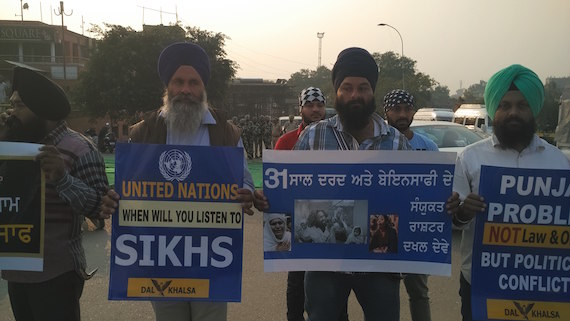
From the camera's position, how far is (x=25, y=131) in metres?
2.45

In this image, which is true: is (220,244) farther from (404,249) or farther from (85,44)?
(85,44)

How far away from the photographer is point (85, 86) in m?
29.0

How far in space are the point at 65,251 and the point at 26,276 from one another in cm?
23

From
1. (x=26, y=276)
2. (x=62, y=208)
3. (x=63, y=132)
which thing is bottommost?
(x=26, y=276)

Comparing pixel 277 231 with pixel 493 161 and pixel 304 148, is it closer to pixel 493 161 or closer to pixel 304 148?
pixel 304 148

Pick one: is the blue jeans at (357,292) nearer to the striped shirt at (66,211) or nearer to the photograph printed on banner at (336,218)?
the photograph printed on banner at (336,218)

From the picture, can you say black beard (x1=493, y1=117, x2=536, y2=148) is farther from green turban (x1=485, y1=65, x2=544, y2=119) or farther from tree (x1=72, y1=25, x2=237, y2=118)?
tree (x1=72, y1=25, x2=237, y2=118)

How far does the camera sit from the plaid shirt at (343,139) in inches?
99.8

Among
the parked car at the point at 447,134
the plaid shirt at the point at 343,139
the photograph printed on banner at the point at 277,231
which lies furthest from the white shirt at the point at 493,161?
the parked car at the point at 447,134

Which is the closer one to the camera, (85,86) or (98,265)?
(98,265)

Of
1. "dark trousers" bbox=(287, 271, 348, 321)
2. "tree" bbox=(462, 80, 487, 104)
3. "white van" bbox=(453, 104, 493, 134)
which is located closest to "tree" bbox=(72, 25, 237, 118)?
"white van" bbox=(453, 104, 493, 134)

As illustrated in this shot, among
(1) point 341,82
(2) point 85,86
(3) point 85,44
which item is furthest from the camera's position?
(3) point 85,44

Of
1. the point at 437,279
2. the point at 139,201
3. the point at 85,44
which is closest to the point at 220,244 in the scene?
the point at 139,201

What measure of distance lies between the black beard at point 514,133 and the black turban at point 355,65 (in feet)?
2.48
